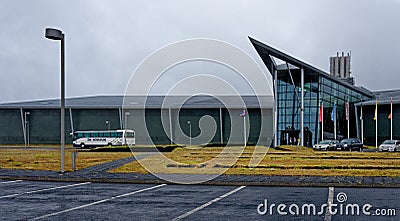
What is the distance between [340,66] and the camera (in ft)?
303

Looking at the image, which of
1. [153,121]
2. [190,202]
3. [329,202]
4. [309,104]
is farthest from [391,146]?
[190,202]

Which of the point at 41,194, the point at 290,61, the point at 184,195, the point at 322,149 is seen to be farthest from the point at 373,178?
the point at 290,61

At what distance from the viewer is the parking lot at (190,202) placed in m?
10.3

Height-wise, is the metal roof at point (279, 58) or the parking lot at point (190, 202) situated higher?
the metal roof at point (279, 58)

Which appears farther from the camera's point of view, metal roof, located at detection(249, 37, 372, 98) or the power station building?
the power station building

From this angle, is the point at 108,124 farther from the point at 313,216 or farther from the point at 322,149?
the point at 313,216

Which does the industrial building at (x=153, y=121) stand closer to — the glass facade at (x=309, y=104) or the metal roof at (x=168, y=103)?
the metal roof at (x=168, y=103)

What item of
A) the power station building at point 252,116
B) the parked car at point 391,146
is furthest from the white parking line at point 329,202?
the power station building at point 252,116

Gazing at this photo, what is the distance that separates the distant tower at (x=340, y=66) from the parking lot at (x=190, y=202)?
7844 centimetres

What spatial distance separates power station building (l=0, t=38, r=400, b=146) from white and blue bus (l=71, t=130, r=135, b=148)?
6.66 ft

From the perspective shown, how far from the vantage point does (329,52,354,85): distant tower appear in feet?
299

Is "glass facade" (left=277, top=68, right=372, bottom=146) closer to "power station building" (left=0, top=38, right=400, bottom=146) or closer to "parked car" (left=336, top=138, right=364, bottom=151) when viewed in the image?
"power station building" (left=0, top=38, right=400, bottom=146)

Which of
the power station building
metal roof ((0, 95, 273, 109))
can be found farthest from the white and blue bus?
metal roof ((0, 95, 273, 109))

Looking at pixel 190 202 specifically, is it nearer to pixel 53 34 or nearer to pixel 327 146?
pixel 53 34
